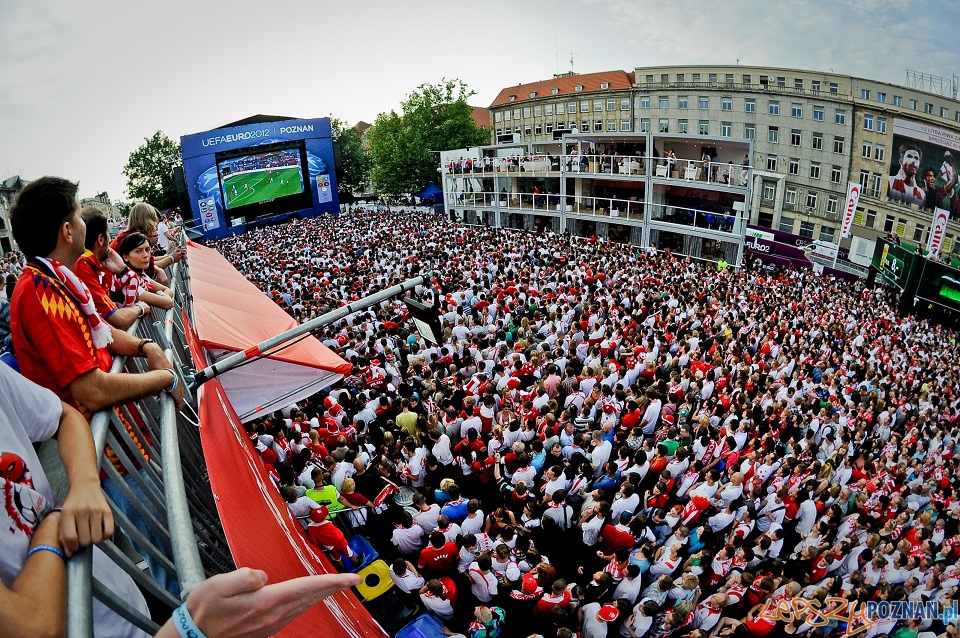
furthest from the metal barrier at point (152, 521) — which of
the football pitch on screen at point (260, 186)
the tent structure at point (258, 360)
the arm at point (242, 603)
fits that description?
the football pitch on screen at point (260, 186)

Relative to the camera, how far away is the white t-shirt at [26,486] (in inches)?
42.1

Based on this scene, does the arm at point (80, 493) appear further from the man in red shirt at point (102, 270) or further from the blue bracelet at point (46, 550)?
the man in red shirt at point (102, 270)

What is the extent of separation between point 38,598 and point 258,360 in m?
5.07

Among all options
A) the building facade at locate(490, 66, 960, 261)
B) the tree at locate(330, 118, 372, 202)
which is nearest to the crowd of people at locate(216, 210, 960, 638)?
the building facade at locate(490, 66, 960, 261)

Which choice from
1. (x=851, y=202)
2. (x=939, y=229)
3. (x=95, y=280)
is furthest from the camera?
(x=851, y=202)

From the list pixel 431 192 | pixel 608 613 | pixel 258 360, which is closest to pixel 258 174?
pixel 431 192

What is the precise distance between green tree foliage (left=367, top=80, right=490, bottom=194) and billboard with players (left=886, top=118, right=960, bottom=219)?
31.7 metres

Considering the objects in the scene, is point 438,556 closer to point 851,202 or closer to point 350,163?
point 851,202

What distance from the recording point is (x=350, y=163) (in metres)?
53.1

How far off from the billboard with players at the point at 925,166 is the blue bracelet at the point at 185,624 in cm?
3910

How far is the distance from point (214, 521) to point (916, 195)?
42294 millimetres

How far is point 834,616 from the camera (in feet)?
16.9

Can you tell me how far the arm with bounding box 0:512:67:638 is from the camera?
835 mm

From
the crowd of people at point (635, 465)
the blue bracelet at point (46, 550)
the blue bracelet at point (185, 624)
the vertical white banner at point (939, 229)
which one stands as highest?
the blue bracelet at point (185, 624)
